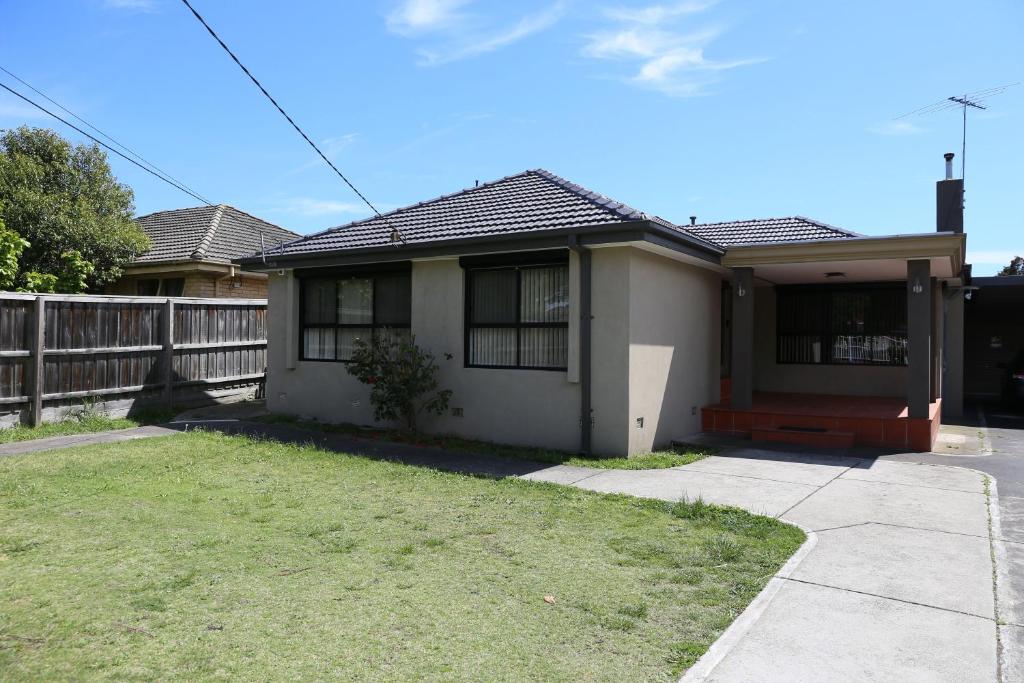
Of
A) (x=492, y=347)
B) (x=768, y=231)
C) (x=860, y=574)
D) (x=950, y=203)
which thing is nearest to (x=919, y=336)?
(x=768, y=231)

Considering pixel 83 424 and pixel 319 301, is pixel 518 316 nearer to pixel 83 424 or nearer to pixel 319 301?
pixel 319 301

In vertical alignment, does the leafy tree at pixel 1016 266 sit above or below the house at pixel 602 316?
above

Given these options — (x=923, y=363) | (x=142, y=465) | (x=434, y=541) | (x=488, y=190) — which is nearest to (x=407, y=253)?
(x=488, y=190)

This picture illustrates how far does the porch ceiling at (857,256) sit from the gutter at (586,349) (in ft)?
9.64

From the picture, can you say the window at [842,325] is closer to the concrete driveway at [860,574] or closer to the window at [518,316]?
the concrete driveway at [860,574]

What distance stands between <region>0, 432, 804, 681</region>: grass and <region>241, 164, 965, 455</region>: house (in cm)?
255

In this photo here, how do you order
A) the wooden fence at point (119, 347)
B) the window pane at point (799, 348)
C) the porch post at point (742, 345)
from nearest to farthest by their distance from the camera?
the wooden fence at point (119, 347) → the porch post at point (742, 345) → the window pane at point (799, 348)

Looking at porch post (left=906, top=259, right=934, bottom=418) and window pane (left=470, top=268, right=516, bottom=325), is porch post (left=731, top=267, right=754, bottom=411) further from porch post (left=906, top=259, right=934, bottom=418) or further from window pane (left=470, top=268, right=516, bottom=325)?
window pane (left=470, top=268, right=516, bottom=325)

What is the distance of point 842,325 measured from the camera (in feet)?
44.1

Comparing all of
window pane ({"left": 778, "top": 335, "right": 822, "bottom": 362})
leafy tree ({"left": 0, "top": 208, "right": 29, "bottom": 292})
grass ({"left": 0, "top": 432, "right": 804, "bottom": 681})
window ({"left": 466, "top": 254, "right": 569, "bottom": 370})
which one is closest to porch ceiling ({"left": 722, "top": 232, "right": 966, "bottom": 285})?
window pane ({"left": 778, "top": 335, "right": 822, "bottom": 362})

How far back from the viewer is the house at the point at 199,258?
16.7m

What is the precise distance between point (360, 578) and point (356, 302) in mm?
7718

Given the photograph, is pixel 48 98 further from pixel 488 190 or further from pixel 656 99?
pixel 656 99

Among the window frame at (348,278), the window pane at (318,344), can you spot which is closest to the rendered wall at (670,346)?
the window frame at (348,278)
